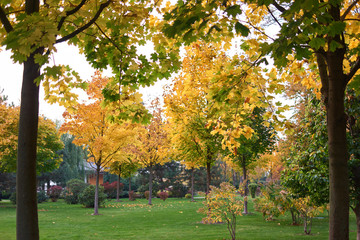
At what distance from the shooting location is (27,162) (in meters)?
3.62

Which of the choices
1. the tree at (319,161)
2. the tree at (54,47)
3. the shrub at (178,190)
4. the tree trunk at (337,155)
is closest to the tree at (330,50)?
the tree trunk at (337,155)

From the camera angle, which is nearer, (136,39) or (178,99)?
(136,39)

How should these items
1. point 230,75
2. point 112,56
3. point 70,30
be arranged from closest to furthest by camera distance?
point 230,75 < point 70,30 < point 112,56

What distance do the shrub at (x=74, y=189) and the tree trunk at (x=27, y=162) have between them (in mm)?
21093

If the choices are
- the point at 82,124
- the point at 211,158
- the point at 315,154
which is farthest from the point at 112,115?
the point at 82,124

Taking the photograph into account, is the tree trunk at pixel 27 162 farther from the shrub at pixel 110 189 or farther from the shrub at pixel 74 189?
the shrub at pixel 110 189

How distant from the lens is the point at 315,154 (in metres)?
6.95

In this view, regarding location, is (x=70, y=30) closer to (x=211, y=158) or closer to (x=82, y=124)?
(x=211, y=158)

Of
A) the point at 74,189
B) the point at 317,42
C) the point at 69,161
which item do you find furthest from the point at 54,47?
the point at 69,161

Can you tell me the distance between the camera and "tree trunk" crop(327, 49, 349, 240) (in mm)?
3676

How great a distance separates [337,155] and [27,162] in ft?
11.6

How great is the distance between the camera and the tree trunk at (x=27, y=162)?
3568 mm

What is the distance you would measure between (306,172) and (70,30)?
5.84 metres

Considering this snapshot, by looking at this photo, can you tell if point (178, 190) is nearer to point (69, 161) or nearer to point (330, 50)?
point (69, 161)
